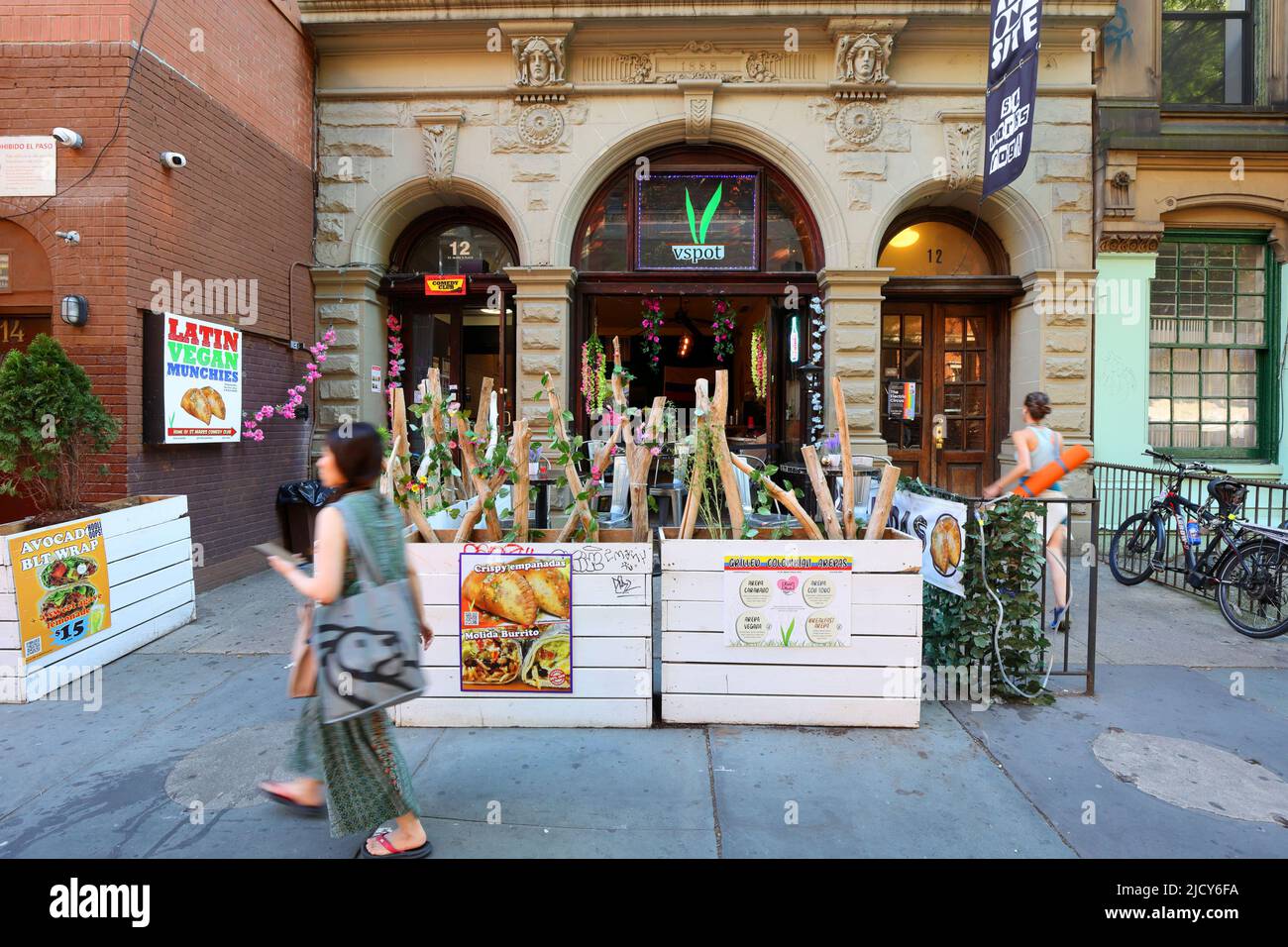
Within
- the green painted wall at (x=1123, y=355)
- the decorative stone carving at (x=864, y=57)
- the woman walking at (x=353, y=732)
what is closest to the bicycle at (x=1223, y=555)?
the green painted wall at (x=1123, y=355)

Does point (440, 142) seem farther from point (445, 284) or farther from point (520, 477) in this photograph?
point (520, 477)

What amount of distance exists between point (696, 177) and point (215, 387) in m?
6.54

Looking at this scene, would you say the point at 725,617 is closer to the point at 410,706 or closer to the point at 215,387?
the point at 410,706

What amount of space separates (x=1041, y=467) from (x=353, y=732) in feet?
17.7

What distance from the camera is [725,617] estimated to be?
4098 millimetres

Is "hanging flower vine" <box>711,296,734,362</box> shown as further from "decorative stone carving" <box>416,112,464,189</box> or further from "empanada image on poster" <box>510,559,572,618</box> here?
"empanada image on poster" <box>510,559,572,618</box>

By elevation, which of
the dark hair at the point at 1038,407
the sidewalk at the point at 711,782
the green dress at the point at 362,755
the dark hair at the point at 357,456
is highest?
the dark hair at the point at 1038,407

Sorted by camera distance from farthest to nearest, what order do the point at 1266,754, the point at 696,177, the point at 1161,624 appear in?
the point at 696,177, the point at 1161,624, the point at 1266,754

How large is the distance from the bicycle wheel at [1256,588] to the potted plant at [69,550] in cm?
901

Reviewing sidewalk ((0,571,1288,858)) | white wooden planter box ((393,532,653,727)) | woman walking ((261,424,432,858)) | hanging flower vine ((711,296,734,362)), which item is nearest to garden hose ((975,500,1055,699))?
sidewalk ((0,571,1288,858))

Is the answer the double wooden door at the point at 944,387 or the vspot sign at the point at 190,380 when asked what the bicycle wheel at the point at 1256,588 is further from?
the vspot sign at the point at 190,380

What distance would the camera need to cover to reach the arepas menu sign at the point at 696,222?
988cm

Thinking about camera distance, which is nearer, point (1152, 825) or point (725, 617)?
point (1152, 825)
